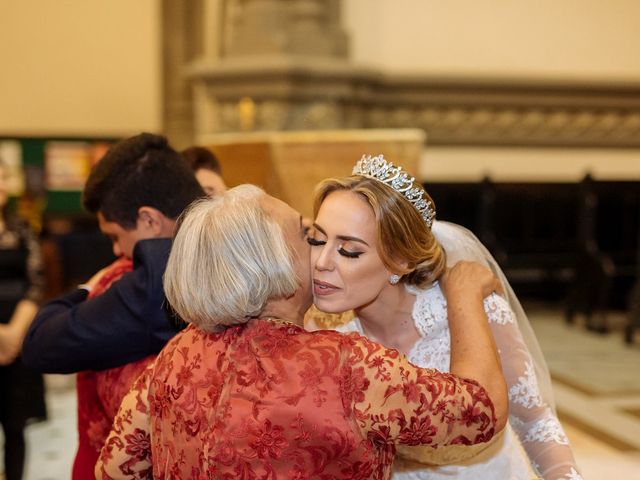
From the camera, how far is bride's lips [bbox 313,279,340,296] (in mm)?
1729

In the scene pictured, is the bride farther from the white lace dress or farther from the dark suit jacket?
the dark suit jacket

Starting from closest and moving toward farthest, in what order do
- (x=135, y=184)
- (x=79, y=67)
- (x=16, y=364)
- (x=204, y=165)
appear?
(x=135, y=184) → (x=204, y=165) → (x=16, y=364) → (x=79, y=67)

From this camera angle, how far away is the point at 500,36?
8.62 m

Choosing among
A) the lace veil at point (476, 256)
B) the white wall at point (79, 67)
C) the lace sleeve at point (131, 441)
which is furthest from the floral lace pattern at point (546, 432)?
the white wall at point (79, 67)

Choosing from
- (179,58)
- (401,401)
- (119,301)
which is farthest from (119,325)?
(179,58)

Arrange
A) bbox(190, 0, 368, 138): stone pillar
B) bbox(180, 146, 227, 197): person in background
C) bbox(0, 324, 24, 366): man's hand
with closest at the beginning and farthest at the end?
bbox(180, 146, 227, 197): person in background, bbox(0, 324, 24, 366): man's hand, bbox(190, 0, 368, 138): stone pillar

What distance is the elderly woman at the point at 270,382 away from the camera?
141 cm

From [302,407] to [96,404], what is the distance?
925 millimetres

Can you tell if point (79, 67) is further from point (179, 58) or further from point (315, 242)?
point (315, 242)

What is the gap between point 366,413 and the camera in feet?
4.61

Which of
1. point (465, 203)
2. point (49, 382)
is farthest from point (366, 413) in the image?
point (465, 203)

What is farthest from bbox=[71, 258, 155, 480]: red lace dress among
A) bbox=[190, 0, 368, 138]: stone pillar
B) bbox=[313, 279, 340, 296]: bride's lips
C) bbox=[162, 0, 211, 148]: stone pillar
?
bbox=[162, 0, 211, 148]: stone pillar

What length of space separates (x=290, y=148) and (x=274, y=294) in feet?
9.63

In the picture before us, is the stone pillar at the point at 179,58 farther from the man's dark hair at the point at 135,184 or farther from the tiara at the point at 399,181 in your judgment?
the tiara at the point at 399,181
